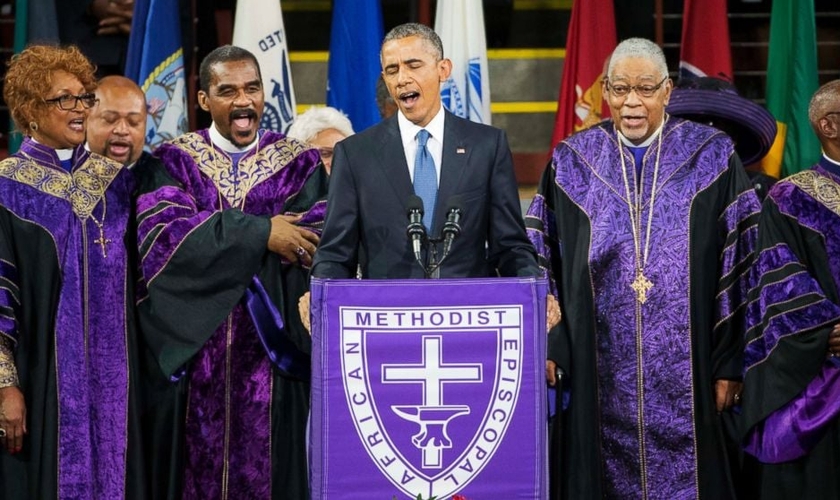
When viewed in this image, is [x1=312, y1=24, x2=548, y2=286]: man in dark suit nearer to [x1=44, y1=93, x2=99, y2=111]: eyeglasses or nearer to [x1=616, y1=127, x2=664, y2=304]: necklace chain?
[x1=616, y1=127, x2=664, y2=304]: necklace chain

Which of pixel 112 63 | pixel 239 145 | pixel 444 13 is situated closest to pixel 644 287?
pixel 239 145

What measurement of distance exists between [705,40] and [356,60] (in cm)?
188

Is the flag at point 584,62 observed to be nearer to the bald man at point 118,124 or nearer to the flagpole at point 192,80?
the flagpole at point 192,80

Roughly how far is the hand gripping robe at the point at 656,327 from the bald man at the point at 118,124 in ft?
6.13

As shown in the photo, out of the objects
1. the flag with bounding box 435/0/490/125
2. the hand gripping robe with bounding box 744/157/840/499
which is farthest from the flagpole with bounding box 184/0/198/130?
the hand gripping robe with bounding box 744/157/840/499

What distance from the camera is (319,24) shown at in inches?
348

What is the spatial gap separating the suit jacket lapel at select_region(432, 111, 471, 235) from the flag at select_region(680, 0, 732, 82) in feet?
10.8

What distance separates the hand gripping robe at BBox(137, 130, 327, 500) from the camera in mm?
5105

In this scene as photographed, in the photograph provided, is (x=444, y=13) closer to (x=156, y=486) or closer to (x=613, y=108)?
(x=613, y=108)

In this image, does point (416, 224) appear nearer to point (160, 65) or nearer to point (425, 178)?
point (425, 178)

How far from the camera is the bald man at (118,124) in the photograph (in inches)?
235

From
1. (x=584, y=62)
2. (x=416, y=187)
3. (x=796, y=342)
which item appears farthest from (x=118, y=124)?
(x=796, y=342)

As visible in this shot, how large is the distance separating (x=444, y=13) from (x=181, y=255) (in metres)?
3.12

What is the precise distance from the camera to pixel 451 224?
4.11 metres
